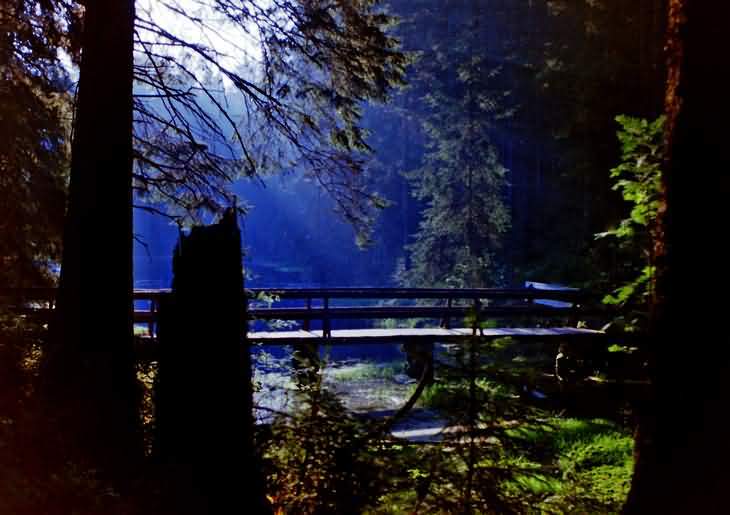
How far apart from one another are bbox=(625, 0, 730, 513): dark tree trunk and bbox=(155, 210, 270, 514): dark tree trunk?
212cm

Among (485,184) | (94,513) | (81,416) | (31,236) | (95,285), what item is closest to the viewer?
(94,513)

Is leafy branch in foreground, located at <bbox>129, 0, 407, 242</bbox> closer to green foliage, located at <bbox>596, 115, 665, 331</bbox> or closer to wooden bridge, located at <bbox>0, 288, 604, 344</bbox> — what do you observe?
wooden bridge, located at <bbox>0, 288, 604, 344</bbox>

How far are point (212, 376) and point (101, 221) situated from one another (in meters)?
2.43

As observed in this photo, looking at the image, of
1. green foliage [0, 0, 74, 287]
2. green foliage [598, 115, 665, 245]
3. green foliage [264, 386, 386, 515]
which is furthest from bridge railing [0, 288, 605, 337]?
green foliage [598, 115, 665, 245]

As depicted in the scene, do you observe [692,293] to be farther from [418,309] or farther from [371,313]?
[418,309]

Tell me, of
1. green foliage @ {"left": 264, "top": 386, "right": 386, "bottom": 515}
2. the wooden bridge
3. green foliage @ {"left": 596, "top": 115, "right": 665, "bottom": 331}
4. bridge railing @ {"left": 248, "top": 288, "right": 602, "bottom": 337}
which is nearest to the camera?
green foliage @ {"left": 264, "top": 386, "right": 386, "bottom": 515}

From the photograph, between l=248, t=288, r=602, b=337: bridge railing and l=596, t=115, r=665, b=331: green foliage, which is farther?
l=248, t=288, r=602, b=337: bridge railing

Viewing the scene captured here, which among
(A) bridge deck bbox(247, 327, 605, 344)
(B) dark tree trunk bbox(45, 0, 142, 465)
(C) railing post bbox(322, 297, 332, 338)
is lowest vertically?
(A) bridge deck bbox(247, 327, 605, 344)

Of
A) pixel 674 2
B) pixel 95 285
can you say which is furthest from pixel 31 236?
Result: pixel 674 2

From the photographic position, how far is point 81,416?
4.44 metres

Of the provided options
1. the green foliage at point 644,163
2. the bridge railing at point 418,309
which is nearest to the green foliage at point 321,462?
the green foliage at point 644,163

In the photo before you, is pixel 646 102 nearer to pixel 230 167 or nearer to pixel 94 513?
pixel 230 167

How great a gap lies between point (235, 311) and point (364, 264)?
2120 inches

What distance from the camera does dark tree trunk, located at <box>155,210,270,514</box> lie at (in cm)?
321
